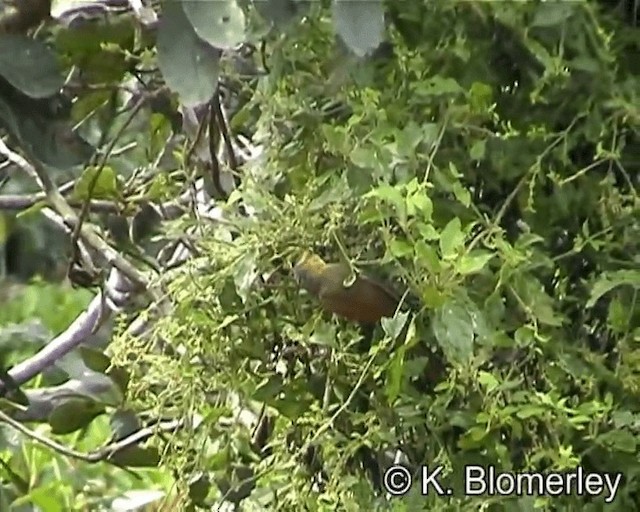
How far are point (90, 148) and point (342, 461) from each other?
27 cm

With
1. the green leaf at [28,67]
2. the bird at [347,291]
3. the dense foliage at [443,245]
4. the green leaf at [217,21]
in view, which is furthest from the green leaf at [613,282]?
the green leaf at [28,67]

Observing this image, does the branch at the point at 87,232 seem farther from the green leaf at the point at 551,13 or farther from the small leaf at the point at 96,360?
the green leaf at the point at 551,13

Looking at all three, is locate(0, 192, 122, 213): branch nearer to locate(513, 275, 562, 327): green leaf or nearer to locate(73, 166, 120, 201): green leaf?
locate(73, 166, 120, 201): green leaf

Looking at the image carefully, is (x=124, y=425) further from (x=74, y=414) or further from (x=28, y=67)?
(x=28, y=67)

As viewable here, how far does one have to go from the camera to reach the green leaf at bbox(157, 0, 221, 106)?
58 centimetres

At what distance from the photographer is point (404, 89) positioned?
624mm

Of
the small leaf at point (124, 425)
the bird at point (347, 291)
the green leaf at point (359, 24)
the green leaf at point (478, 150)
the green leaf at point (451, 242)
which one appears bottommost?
the small leaf at point (124, 425)

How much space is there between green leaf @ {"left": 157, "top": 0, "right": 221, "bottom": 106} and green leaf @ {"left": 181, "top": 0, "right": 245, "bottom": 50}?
3 cm

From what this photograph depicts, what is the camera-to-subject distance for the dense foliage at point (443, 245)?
0.59 m

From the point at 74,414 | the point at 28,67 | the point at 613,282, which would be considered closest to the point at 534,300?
the point at 613,282

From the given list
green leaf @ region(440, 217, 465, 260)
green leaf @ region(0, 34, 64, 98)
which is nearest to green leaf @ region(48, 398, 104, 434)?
green leaf @ region(0, 34, 64, 98)

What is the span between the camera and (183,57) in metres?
0.58

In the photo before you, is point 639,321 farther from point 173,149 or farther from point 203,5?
point 173,149

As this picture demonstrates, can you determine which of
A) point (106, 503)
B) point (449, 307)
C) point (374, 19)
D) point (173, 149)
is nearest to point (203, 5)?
point (374, 19)
